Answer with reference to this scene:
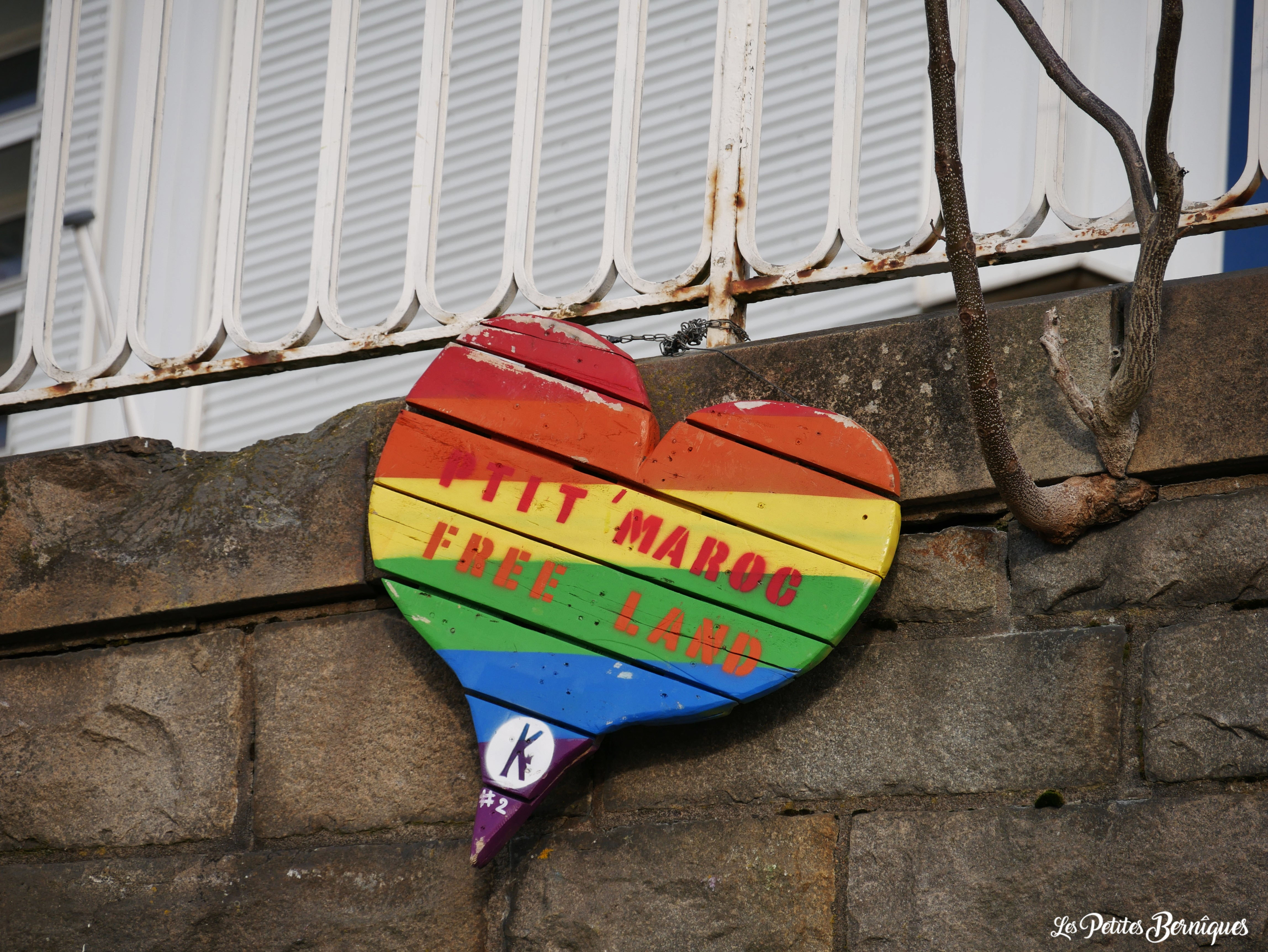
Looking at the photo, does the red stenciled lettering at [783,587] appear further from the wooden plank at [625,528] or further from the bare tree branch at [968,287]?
the bare tree branch at [968,287]

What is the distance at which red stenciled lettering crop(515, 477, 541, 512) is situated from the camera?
209 centimetres

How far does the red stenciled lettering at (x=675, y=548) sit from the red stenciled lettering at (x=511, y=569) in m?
0.19

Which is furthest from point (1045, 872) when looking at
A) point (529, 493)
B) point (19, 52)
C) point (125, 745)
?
point (19, 52)

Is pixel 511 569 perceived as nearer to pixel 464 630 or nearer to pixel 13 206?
pixel 464 630

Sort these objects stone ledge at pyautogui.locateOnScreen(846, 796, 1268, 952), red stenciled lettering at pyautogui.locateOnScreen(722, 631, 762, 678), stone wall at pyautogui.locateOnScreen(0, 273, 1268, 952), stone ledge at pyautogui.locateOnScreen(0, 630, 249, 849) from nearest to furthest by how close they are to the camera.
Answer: stone ledge at pyautogui.locateOnScreen(846, 796, 1268, 952) < stone wall at pyautogui.locateOnScreen(0, 273, 1268, 952) < red stenciled lettering at pyautogui.locateOnScreen(722, 631, 762, 678) < stone ledge at pyautogui.locateOnScreen(0, 630, 249, 849)

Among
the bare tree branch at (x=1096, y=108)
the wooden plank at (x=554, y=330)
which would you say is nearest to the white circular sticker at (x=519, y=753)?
the wooden plank at (x=554, y=330)

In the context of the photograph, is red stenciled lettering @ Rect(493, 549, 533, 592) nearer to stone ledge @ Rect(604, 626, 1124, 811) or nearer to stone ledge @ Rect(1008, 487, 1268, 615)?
stone ledge @ Rect(604, 626, 1124, 811)

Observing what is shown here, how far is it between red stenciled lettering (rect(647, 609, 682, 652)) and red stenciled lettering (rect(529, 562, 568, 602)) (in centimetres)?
16

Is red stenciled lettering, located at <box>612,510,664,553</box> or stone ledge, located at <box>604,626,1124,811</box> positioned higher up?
red stenciled lettering, located at <box>612,510,664,553</box>

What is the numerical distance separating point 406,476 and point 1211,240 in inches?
100

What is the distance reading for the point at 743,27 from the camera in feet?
7.43

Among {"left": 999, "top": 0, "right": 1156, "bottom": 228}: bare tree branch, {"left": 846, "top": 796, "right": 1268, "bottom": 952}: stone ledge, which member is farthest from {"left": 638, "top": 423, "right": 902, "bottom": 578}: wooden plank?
{"left": 999, "top": 0, "right": 1156, "bottom": 228}: bare tree branch

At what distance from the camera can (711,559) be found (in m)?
1.98

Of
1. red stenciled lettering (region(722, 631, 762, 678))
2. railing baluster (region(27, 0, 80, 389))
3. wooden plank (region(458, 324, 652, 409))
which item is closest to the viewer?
red stenciled lettering (region(722, 631, 762, 678))
